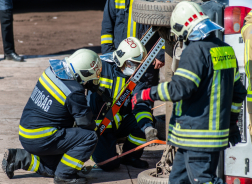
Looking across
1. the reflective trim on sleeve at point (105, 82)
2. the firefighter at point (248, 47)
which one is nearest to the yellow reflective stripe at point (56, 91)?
the reflective trim on sleeve at point (105, 82)

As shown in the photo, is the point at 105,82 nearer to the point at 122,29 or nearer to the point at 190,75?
the point at 122,29

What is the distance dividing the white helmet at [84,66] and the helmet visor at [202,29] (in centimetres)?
115

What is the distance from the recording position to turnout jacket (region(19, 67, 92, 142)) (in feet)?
11.2

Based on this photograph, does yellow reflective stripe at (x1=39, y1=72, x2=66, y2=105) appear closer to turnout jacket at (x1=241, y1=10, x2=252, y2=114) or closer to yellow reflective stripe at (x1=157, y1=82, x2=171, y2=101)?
yellow reflective stripe at (x1=157, y1=82, x2=171, y2=101)

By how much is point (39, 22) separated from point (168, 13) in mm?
10762

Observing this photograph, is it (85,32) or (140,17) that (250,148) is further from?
(85,32)

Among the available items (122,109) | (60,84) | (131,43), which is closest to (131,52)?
(131,43)

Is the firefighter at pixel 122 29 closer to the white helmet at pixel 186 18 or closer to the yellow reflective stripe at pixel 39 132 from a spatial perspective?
the yellow reflective stripe at pixel 39 132

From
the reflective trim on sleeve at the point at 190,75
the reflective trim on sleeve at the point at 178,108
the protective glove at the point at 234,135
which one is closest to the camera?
the reflective trim on sleeve at the point at 190,75

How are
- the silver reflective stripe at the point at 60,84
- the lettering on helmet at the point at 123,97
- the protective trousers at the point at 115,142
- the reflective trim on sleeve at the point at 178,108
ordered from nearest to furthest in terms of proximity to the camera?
the reflective trim on sleeve at the point at 178,108 < the silver reflective stripe at the point at 60,84 < the lettering on helmet at the point at 123,97 < the protective trousers at the point at 115,142

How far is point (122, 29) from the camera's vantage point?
498 cm

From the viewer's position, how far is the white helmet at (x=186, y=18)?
8.92ft

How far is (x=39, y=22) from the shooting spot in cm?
1323

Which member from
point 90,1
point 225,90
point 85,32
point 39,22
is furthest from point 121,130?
point 90,1
